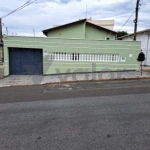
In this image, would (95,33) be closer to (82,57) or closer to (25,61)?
(82,57)

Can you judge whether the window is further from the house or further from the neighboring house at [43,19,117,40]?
the neighboring house at [43,19,117,40]

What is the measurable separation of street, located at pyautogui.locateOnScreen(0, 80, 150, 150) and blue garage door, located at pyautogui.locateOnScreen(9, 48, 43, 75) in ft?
24.2

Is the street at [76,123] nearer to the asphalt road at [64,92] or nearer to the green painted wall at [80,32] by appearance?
the asphalt road at [64,92]

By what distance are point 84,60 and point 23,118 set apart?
9521 mm

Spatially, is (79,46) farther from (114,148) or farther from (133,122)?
(114,148)

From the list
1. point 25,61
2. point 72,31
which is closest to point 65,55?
point 25,61

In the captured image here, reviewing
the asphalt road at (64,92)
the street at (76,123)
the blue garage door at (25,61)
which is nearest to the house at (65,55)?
the blue garage door at (25,61)

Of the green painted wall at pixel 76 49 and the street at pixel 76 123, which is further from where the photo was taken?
the green painted wall at pixel 76 49

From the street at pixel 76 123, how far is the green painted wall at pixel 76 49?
7.10 metres

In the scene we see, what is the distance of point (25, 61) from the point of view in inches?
540

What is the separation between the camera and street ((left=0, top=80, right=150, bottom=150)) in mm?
3365

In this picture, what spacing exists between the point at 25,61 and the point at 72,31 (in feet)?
25.4

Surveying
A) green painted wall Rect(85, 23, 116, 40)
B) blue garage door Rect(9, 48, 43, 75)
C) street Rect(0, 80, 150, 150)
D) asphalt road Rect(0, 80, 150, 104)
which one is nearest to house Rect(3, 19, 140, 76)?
blue garage door Rect(9, 48, 43, 75)

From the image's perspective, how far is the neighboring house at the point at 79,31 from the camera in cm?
1880
